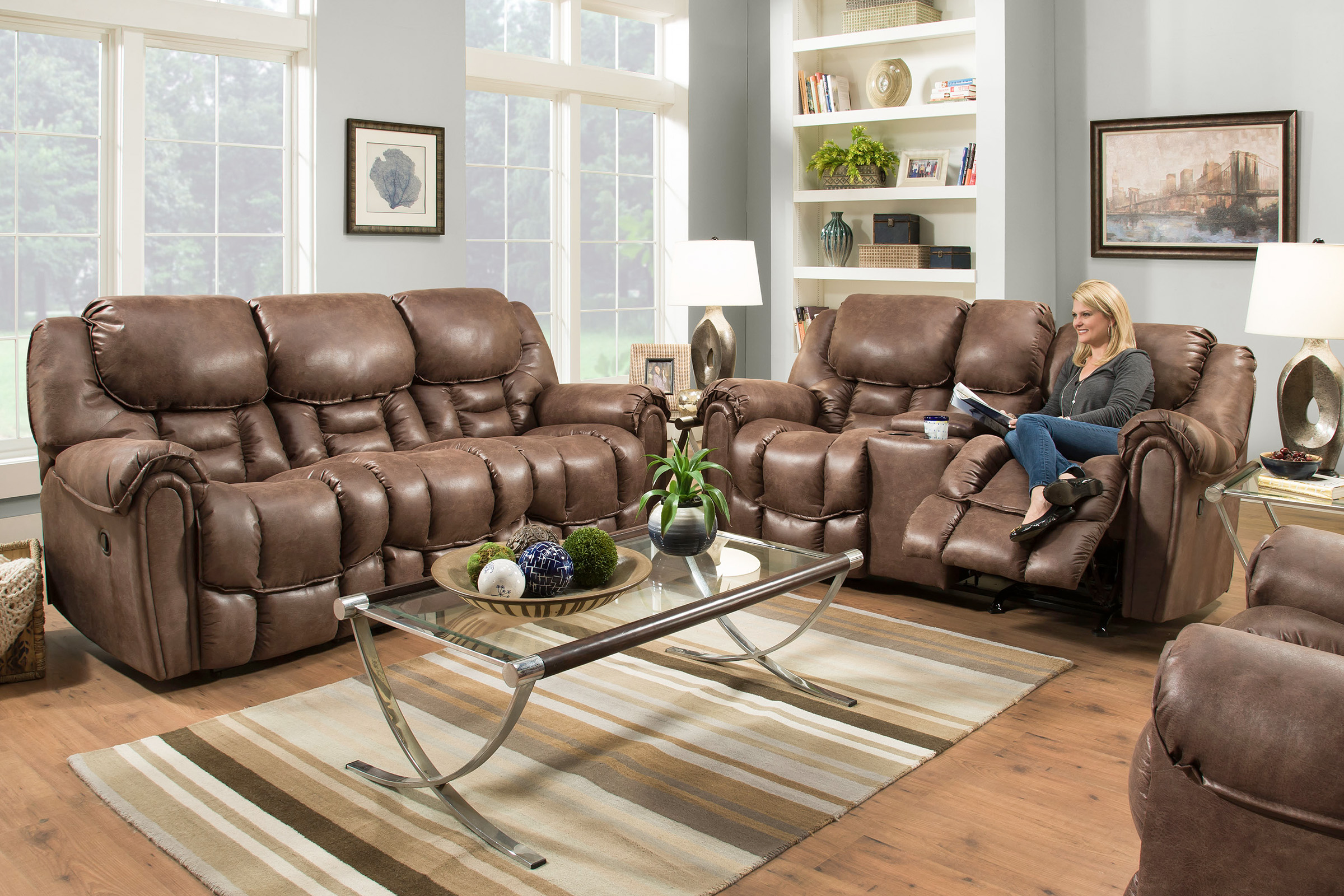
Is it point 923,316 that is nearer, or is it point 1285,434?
point 1285,434

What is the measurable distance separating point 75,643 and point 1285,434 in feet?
12.7

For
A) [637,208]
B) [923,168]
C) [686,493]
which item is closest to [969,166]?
[923,168]

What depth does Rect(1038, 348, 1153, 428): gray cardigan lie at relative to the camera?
3.68 metres

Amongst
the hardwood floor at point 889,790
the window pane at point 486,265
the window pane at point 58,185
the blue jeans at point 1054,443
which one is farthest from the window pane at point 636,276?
the hardwood floor at point 889,790

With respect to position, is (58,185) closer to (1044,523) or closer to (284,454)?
(284,454)

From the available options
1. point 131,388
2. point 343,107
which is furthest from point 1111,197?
point 131,388

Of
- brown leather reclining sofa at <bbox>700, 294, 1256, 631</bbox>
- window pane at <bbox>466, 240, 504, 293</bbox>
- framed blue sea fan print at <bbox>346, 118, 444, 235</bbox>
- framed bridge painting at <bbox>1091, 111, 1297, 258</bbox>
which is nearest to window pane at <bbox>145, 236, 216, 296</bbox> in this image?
Result: framed blue sea fan print at <bbox>346, 118, 444, 235</bbox>

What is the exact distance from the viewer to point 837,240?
6406mm

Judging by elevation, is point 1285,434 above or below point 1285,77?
below

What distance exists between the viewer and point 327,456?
3.86m

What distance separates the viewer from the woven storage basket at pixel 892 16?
5.99 meters

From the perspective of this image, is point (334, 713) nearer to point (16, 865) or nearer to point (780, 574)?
point (16, 865)

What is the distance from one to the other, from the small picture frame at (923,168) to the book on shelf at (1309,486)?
10.6 feet

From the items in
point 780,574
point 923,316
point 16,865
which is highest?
point 923,316
